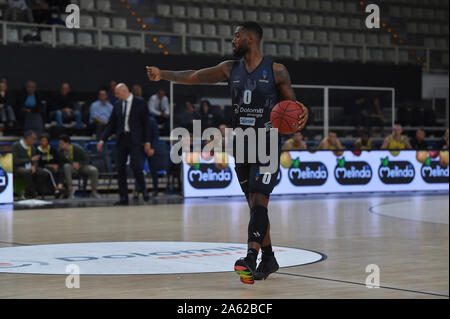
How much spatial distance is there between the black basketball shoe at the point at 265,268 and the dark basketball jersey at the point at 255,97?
1.14 metres

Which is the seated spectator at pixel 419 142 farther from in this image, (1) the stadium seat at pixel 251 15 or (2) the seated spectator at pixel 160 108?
(1) the stadium seat at pixel 251 15

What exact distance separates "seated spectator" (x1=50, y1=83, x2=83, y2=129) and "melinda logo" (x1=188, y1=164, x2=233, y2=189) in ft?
12.7

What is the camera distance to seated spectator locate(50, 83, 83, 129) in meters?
20.6

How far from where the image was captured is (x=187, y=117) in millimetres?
19453

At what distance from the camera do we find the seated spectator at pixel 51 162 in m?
17.5

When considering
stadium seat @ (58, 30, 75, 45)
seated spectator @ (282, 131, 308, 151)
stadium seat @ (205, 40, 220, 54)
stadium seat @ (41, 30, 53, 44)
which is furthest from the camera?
stadium seat @ (205, 40, 220, 54)

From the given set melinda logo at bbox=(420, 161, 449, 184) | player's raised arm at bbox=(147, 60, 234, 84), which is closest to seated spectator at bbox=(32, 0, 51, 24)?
melinda logo at bbox=(420, 161, 449, 184)

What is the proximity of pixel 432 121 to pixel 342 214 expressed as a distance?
12.0 metres

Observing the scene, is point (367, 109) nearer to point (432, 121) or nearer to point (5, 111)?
point (432, 121)

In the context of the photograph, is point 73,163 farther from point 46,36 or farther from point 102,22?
point 102,22

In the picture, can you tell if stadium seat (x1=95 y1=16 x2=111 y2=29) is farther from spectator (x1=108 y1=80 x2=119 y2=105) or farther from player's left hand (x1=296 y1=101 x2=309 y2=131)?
player's left hand (x1=296 y1=101 x2=309 y2=131)

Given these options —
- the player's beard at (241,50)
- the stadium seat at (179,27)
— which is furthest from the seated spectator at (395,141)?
the player's beard at (241,50)
